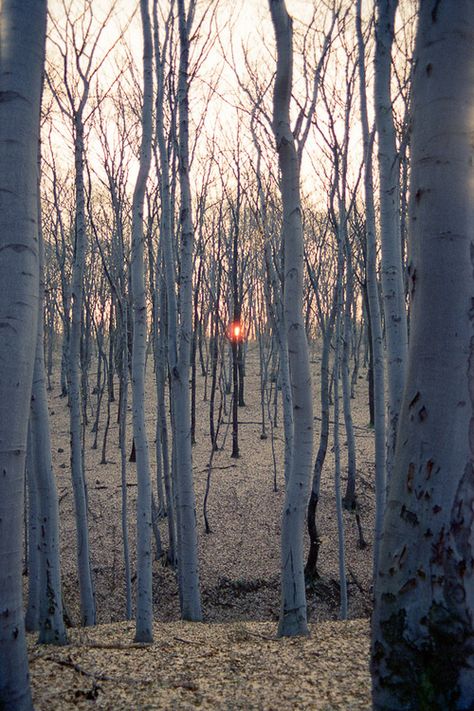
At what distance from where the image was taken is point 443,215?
1772 mm

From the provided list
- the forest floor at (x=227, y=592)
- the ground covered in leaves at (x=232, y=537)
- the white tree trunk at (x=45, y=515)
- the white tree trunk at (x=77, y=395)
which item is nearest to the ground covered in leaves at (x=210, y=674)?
the forest floor at (x=227, y=592)

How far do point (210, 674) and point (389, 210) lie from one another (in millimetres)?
3299

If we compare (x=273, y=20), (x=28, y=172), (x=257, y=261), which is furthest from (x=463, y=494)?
(x=257, y=261)

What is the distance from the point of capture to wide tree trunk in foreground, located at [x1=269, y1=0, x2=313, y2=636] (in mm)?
3731

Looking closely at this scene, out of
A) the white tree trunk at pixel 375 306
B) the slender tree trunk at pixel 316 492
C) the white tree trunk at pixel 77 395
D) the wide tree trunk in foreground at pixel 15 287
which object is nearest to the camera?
the wide tree trunk in foreground at pixel 15 287

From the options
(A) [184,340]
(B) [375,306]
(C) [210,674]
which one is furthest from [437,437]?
(B) [375,306]

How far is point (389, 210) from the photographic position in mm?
3893

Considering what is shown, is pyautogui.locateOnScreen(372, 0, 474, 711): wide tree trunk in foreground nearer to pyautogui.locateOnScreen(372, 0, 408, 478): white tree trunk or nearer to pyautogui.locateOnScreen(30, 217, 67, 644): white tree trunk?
pyautogui.locateOnScreen(372, 0, 408, 478): white tree trunk

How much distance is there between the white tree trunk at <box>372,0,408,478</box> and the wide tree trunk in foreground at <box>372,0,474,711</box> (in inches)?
74.7

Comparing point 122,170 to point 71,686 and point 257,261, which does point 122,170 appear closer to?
point 71,686

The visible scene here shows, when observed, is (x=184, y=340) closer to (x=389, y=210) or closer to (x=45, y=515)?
(x=45, y=515)

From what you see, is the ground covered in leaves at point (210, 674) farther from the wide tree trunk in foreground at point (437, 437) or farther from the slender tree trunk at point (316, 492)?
the slender tree trunk at point (316, 492)

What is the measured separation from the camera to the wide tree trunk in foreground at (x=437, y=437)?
1687 mm

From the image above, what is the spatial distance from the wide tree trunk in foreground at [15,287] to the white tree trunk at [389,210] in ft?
8.39
